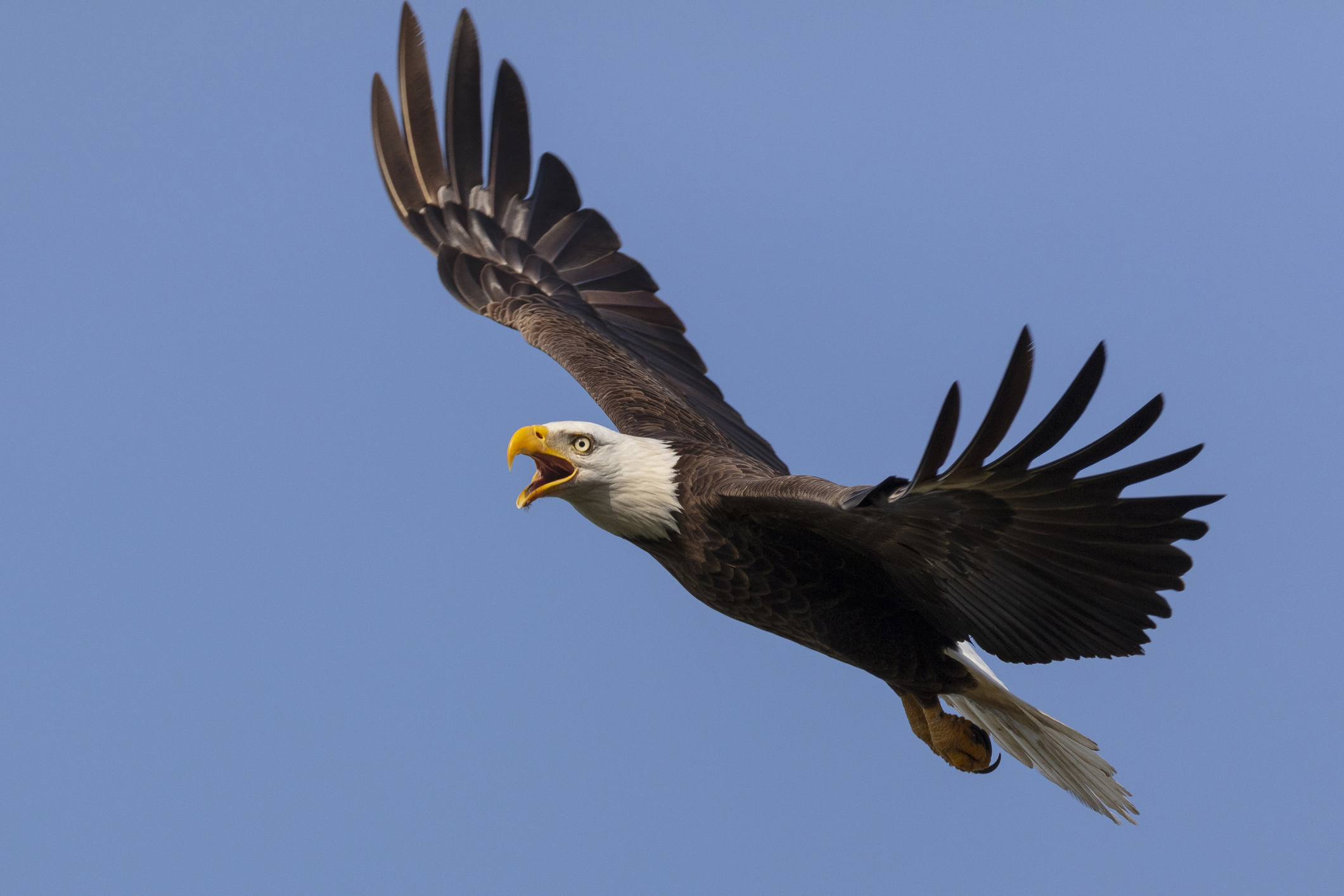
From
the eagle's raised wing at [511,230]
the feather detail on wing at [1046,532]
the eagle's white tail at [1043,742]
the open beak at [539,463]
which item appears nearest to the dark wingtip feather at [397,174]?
the eagle's raised wing at [511,230]

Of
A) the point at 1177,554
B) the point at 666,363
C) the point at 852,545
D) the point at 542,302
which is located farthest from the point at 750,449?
the point at 1177,554

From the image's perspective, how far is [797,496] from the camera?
457 centimetres

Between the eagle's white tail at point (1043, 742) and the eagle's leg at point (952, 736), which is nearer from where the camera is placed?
the eagle's white tail at point (1043, 742)

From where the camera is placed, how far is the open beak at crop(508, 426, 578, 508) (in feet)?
17.5

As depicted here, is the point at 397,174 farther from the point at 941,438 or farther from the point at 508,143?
the point at 941,438

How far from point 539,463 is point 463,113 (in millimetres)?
2674

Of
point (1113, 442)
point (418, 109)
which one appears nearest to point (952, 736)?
point (1113, 442)

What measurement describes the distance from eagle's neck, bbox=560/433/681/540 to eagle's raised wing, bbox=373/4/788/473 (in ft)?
5.00

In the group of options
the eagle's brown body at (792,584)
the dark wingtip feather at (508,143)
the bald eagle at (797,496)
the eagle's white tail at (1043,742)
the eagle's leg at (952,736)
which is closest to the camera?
the bald eagle at (797,496)

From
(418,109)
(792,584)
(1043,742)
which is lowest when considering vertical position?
(792,584)

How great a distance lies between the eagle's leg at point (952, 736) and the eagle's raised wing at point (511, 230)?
64.8 inches

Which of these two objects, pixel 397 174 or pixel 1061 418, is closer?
pixel 1061 418

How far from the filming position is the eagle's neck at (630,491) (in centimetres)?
530

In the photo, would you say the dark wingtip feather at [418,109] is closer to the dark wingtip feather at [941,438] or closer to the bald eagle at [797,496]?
the bald eagle at [797,496]
